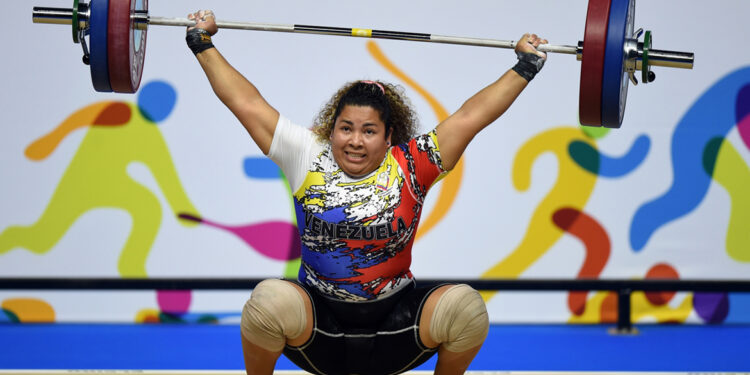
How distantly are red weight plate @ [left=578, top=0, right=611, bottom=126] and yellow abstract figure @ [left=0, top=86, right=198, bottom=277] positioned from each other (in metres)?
2.26

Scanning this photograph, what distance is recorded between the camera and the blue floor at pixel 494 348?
12.0ft

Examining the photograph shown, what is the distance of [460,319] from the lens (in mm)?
2369

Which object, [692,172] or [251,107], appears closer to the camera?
[251,107]

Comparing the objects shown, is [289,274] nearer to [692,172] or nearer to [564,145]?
[564,145]

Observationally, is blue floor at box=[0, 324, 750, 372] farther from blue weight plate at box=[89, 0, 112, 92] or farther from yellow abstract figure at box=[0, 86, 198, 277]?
blue weight plate at box=[89, 0, 112, 92]

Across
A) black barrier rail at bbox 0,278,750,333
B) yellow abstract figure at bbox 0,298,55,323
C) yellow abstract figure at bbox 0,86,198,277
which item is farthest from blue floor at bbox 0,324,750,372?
yellow abstract figure at bbox 0,86,198,277

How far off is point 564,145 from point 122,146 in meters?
2.11

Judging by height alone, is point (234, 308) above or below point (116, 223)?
below

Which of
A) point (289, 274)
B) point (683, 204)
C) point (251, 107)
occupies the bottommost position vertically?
point (289, 274)

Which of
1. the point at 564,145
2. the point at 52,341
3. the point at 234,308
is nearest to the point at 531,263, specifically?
the point at 564,145

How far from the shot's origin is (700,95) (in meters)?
4.22

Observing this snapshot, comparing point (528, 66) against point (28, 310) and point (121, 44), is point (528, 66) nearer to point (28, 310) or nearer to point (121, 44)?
point (121, 44)

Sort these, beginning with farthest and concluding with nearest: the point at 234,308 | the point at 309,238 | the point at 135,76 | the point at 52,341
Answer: the point at 234,308, the point at 52,341, the point at 135,76, the point at 309,238

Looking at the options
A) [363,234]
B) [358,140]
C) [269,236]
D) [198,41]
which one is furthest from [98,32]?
[269,236]
